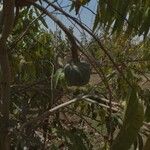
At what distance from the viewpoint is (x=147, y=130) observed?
104 centimetres

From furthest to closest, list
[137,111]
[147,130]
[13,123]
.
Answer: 1. [13,123]
2. [147,130]
3. [137,111]

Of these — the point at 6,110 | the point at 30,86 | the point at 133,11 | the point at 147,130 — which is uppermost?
the point at 133,11

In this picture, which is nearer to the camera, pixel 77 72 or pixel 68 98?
pixel 77 72

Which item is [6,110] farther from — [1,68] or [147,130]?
[147,130]

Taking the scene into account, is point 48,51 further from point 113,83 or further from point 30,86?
point 30,86

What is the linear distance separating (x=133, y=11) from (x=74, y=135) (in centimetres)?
65

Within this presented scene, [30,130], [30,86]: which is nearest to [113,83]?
[30,86]

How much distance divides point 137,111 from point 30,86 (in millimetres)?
640

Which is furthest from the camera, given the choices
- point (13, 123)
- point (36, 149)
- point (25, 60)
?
point (25, 60)

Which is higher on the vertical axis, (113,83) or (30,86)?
(113,83)

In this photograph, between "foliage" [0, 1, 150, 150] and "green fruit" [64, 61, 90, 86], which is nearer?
"foliage" [0, 1, 150, 150]

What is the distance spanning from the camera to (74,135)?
4.39 feet

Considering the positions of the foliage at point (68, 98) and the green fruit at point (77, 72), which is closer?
the foliage at point (68, 98)

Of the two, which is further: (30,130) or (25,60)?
(25,60)
